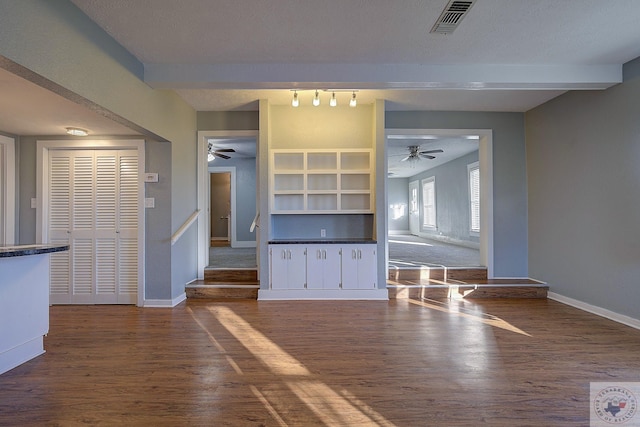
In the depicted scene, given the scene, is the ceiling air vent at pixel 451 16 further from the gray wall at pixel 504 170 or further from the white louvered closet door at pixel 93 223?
the white louvered closet door at pixel 93 223

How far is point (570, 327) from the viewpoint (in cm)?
328

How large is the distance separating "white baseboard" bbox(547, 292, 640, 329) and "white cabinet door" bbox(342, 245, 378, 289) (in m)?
2.45

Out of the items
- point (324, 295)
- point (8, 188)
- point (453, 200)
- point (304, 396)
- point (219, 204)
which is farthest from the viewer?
point (219, 204)

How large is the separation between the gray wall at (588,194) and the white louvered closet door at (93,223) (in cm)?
560

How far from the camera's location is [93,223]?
4188mm

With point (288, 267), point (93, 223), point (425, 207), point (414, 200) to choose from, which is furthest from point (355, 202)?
point (414, 200)

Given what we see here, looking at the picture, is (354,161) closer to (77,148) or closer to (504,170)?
(504,170)

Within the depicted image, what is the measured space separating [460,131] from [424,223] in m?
7.61

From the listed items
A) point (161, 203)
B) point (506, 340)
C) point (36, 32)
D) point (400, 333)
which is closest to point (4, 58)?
point (36, 32)

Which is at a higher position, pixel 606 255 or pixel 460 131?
pixel 460 131

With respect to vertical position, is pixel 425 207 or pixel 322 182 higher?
pixel 322 182

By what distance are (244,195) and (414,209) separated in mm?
7588

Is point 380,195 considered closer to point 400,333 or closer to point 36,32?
point 400,333

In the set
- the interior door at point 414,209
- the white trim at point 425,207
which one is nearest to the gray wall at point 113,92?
the white trim at point 425,207
